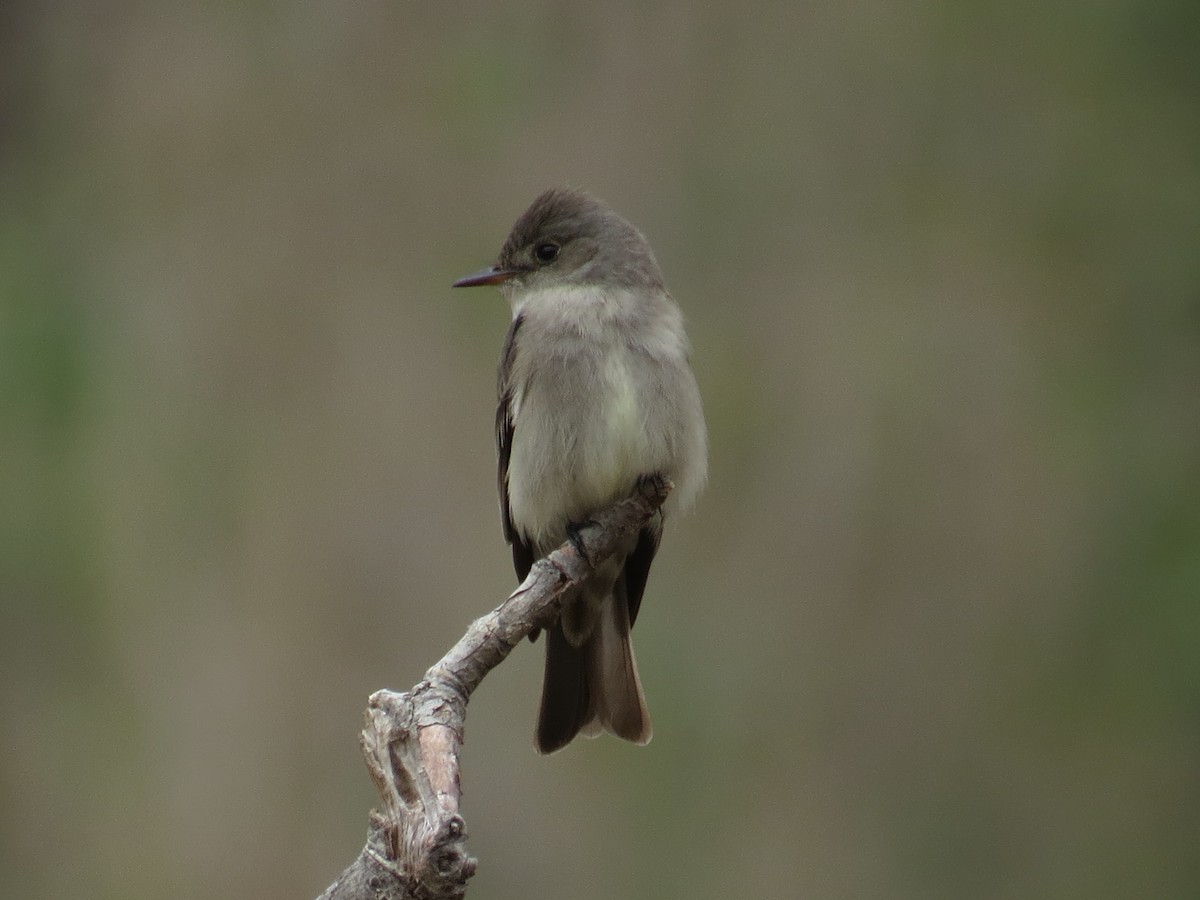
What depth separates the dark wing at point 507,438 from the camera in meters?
3.31

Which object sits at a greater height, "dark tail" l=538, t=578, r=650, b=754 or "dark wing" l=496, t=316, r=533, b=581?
"dark wing" l=496, t=316, r=533, b=581

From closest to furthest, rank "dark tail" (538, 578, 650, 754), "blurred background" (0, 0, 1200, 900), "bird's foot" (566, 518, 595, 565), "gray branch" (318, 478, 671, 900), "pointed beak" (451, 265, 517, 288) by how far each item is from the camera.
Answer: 1. "gray branch" (318, 478, 671, 900)
2. "bird's foot" (566, 518, 595, 565)
3. "dark tail" (538, 578, 650, 754)
4. "pointed beak" (451, 265, 517, 288)
5. "blurred background" (0, 0, 1200, 900)

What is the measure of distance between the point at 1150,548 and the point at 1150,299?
0.77m

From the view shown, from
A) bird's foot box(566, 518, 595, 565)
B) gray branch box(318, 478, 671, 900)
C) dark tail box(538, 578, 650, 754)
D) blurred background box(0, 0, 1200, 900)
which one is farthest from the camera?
blurred background box(0, 0, 1200, 900)

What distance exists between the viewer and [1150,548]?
4.75 m

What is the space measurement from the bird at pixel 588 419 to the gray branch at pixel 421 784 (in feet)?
3.22

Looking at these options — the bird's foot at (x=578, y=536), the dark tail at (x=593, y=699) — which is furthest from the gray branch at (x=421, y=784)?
the dark tail at (x=593, y=699)

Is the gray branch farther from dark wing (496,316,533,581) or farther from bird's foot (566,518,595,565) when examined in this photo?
dark wing (496,316,533,581)

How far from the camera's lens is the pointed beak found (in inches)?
134

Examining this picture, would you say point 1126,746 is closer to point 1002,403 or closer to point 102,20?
point 1002,403

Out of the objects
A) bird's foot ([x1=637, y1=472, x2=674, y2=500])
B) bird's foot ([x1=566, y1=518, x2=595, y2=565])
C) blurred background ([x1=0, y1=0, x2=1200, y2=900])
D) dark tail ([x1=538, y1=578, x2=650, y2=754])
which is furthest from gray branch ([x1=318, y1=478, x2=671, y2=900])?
blurred background ([x1=0, y1=0, x2=1200, y2=900])

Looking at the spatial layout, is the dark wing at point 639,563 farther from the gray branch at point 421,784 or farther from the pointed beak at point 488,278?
the gray branch at point 421,784

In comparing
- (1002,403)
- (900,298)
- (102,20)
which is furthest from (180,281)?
(1002,403)

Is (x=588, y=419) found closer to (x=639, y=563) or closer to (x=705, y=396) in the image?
(x=639, y=563)
